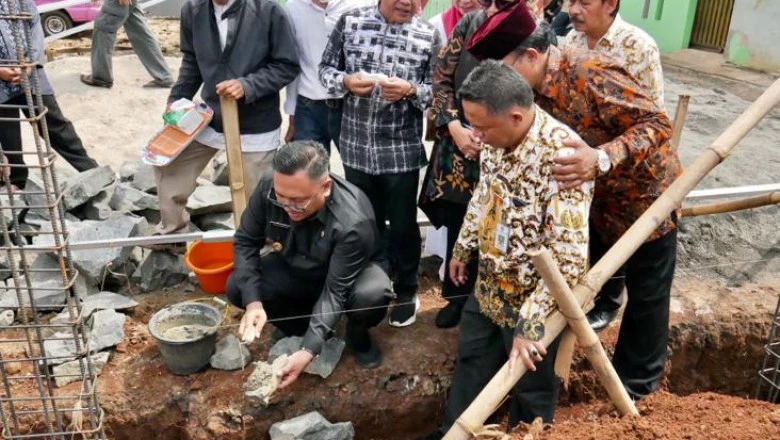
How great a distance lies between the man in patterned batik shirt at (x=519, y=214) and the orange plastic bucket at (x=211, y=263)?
73.3 inches

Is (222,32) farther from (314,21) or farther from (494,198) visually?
(494,198)

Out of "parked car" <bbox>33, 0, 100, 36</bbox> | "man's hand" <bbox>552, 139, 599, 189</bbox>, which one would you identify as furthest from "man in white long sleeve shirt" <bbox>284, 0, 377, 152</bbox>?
"parked car" <bbox>33, 0, 100, 36</bbox>

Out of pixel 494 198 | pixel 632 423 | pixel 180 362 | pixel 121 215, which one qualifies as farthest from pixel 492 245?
pixel 121 215

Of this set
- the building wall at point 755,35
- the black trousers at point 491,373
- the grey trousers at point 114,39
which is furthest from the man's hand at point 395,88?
the building wall at point 755,35

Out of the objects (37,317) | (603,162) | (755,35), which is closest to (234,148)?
(37,317)

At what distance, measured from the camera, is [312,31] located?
15.1ft

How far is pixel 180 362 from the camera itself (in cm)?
396

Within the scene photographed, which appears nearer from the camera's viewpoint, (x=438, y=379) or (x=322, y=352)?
(x=322, y=352)

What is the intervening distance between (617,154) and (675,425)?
120cm

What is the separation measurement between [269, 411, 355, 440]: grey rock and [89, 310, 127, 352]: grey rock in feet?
3.68

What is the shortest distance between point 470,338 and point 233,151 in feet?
6.09

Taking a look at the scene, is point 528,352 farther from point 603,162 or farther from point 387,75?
point 387,75

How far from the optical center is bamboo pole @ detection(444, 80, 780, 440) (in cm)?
279

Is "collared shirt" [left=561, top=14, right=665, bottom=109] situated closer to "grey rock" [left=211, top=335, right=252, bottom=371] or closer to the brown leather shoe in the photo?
"grey rock" [left=211, top=335, right=252, bottom=371]
